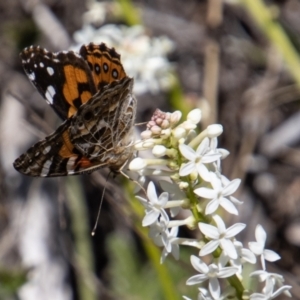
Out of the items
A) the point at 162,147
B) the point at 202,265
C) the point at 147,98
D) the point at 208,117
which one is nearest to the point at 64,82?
the point at 162,147

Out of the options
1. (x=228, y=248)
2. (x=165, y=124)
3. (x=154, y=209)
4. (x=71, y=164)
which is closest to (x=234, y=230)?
(x=228, y=248)

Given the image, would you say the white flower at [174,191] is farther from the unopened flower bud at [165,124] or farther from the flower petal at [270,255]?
the flower petal at [270,255]

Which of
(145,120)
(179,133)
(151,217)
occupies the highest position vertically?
(179,133)

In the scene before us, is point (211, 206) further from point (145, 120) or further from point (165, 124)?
point (145, 120)

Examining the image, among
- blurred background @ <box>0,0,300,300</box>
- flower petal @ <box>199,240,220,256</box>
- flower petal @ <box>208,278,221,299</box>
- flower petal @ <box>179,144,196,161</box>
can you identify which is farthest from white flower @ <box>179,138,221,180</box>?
blurred background @ <box>0,0,300,300</box>

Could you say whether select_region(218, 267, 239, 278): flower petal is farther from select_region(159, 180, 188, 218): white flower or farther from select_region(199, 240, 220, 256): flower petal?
select_region(159, 180, 188, 218): white flower

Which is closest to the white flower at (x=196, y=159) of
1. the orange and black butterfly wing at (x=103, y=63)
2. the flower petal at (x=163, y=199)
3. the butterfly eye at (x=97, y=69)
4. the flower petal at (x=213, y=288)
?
the flower petal at (x=163, y=199)
